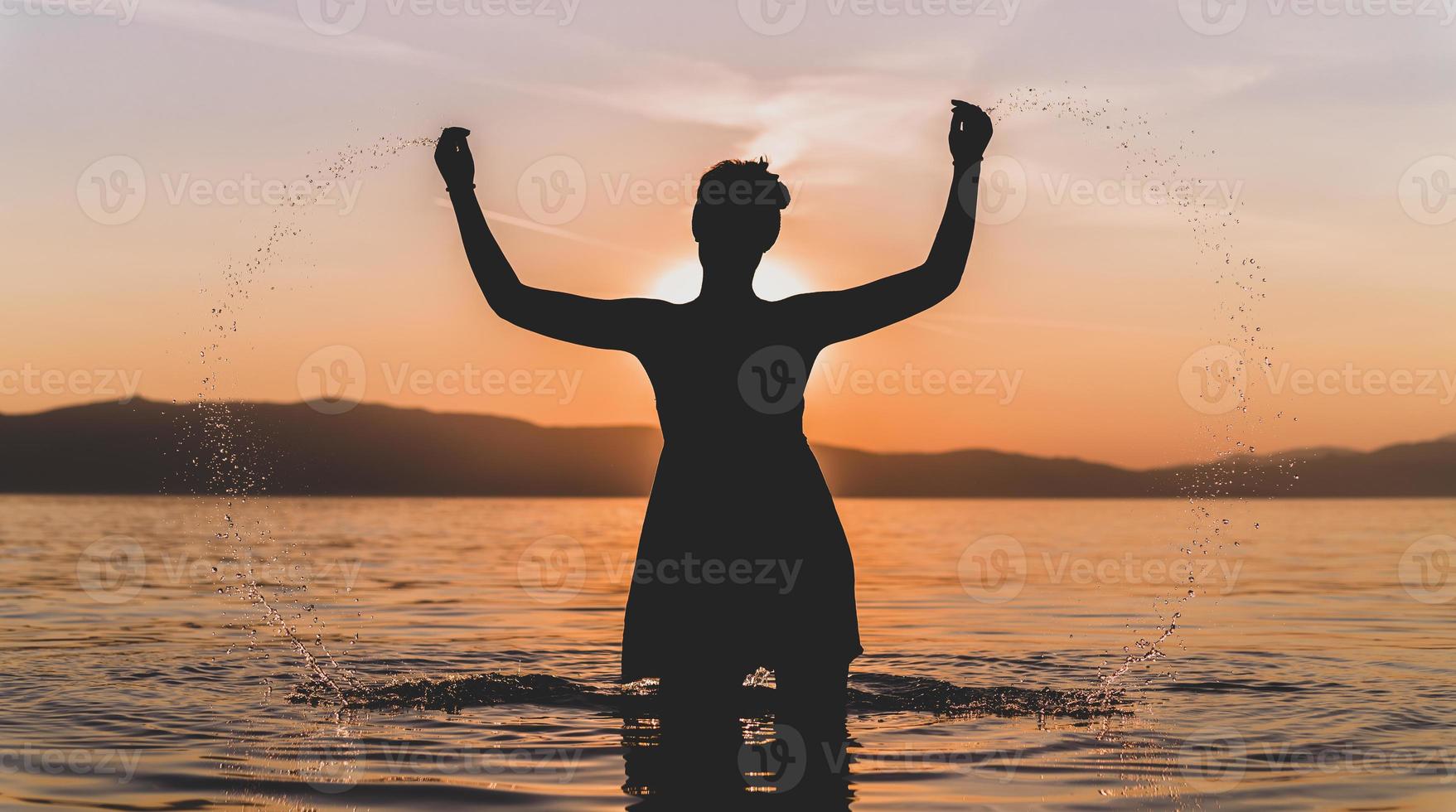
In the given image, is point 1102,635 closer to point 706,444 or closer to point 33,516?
point 706,444
